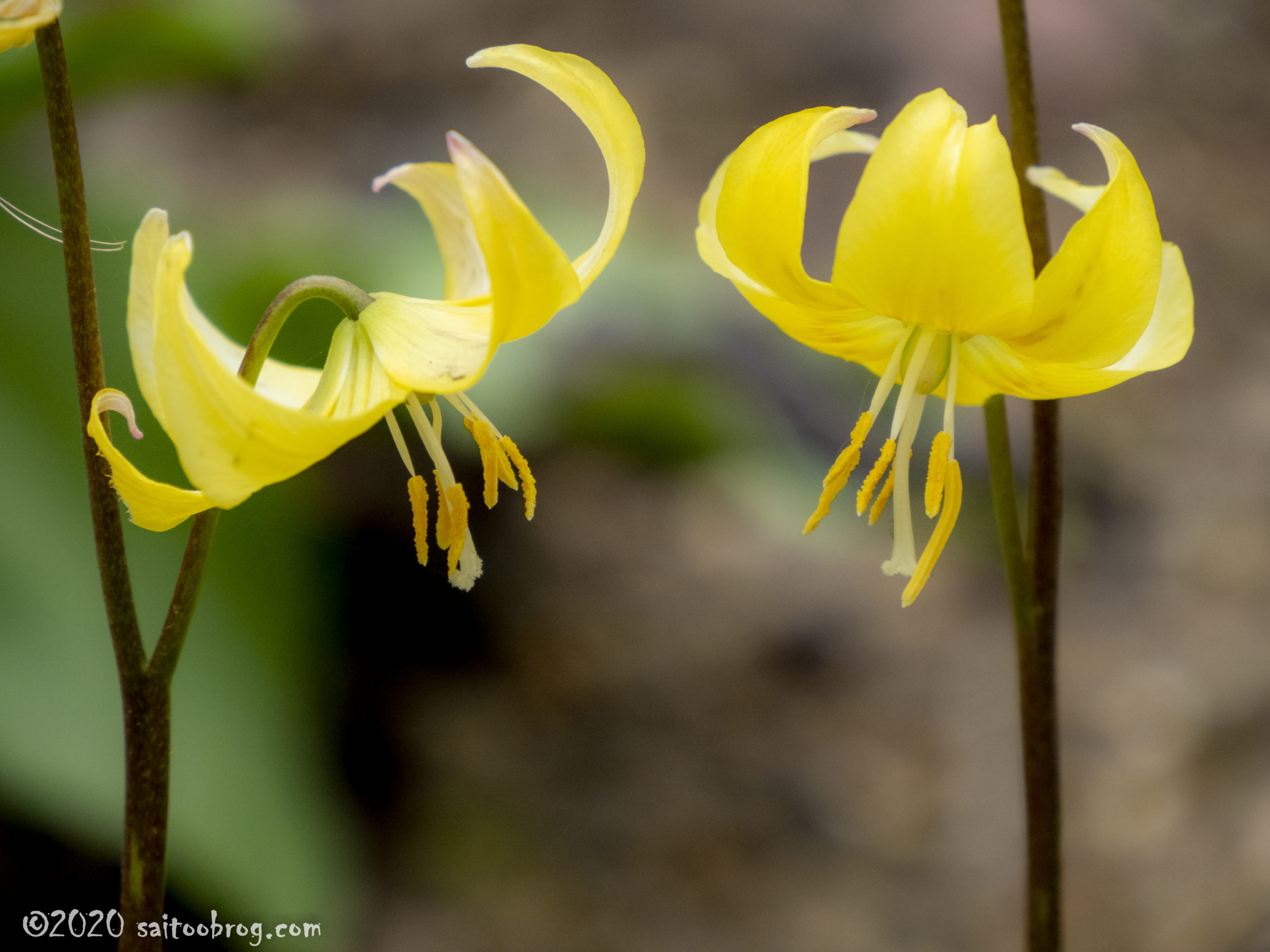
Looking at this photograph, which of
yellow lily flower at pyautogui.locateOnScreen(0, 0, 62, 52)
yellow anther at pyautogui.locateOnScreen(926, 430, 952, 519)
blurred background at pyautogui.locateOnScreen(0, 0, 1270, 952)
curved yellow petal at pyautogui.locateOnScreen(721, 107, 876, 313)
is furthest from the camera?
blurred background at pyautogui.locateOnScreen(0, 0, 1270, 952)

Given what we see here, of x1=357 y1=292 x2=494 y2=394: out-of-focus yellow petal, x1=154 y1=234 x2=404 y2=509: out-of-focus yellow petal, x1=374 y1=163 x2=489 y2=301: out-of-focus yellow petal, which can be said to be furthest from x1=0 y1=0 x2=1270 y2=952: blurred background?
x1=154 y1=234 x2=404 y2=509: out-of-focus yellow petal

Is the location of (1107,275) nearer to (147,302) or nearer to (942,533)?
(942,533)

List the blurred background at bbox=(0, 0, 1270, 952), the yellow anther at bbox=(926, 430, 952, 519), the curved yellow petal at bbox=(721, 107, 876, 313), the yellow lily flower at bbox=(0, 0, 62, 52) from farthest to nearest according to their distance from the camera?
the blurred background at bbox=(0, 0, 1270, 952) → the yellow anther at bbox=(926, 430, 952, 519) → the curved yellow petal at bbox=(721, 107, 876, 313) → the yellow lily flower at bbox=(0, 0, 62, 52)

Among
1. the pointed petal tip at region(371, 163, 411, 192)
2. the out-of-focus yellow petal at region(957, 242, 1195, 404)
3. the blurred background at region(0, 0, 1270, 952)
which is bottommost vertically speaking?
the blurred background at region(0, 0, 1270, 952)

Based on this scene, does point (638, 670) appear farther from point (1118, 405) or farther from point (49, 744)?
point (1118, 405)

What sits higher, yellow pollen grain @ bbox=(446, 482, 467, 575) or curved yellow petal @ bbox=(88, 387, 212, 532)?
curved yellow petal @ bbox=(88, 387, 212, 532)

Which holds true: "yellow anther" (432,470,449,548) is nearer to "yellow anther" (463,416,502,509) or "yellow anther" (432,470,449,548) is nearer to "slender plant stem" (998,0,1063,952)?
"yellow anther" (463,416,502,509)

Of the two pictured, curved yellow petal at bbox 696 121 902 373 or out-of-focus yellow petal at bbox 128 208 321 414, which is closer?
out-of-focus yellow petal at bbox 128 208 321 414
